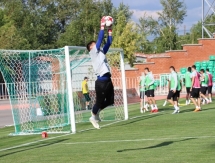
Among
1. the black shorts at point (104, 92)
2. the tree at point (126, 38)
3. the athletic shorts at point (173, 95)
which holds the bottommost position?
the athletic shorts at point (173, 95)

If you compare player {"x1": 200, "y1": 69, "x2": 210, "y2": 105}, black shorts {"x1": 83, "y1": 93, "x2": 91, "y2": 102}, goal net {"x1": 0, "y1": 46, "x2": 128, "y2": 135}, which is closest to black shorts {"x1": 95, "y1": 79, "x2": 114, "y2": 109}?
goal net {"x1": 0, "y1": 46, "x2": 128, "y2": 135}

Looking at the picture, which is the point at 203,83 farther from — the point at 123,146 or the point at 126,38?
the point at 126,38

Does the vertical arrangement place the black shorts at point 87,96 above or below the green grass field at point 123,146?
above

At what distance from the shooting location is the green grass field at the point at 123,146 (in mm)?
10688

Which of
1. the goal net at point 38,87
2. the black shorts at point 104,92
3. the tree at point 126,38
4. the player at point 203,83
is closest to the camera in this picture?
the black shorts at point 104,92

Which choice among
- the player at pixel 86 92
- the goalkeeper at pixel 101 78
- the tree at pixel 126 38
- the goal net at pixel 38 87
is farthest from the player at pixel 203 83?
the tree at pixel 126 38

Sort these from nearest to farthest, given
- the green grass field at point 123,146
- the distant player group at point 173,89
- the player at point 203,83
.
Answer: the green grass field at point 123,146, the distant player group at point 173,89, the player at point 203,83

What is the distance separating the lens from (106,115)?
2319 cm

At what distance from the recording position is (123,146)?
12.5 meters

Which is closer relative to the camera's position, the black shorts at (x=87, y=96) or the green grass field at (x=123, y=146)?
the green grass field at (x=123, y=146)

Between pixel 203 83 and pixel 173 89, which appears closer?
pixel 173 89

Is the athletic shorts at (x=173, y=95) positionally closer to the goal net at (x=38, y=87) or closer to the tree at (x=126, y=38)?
the goal net at (x=38, y=87)

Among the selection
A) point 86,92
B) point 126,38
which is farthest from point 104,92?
point 126,38

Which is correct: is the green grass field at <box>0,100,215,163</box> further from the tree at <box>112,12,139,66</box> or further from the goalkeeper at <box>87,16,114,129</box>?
the tree at <box>112,12,139,66</box>
